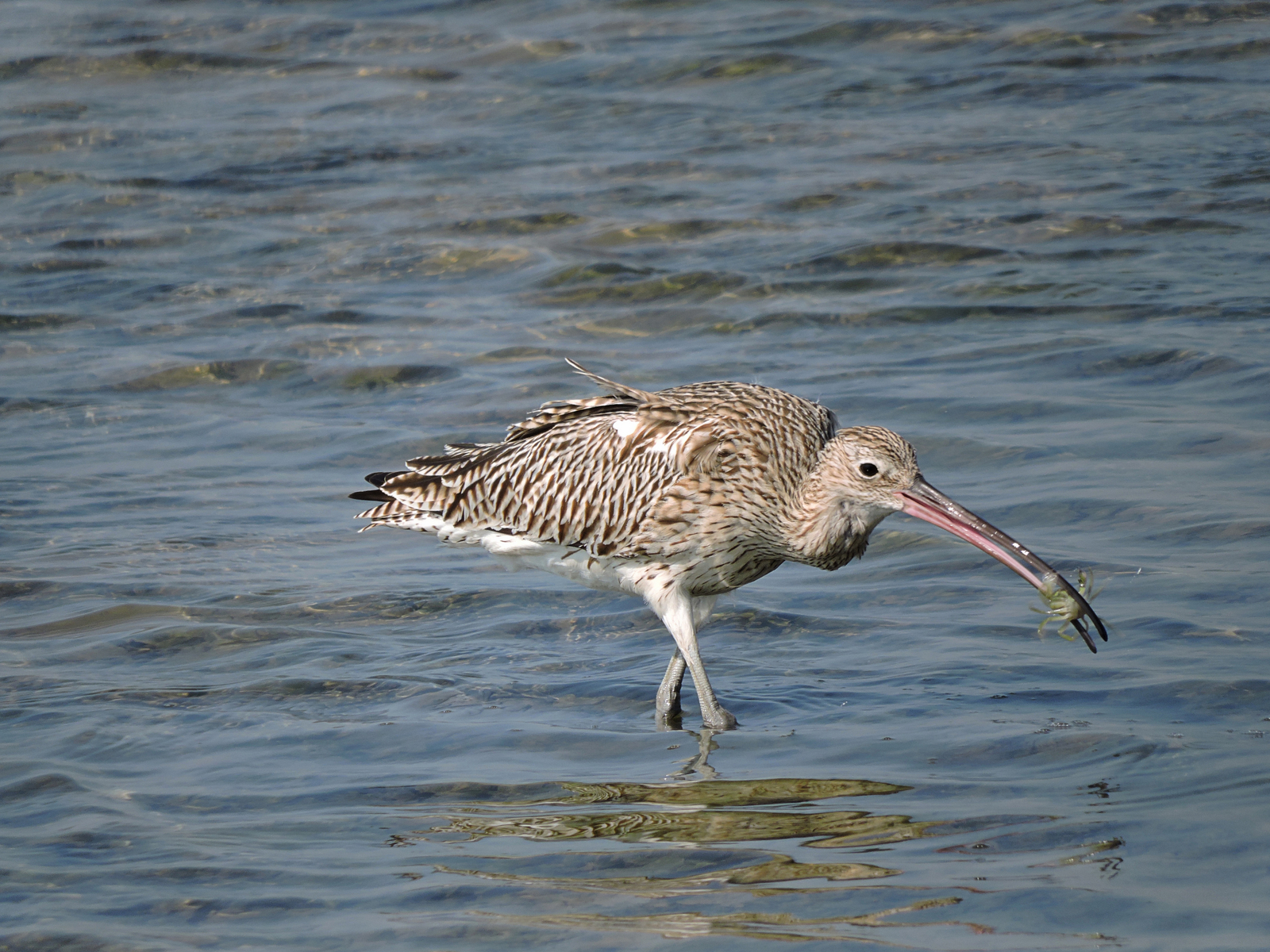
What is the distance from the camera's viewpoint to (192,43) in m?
21.4

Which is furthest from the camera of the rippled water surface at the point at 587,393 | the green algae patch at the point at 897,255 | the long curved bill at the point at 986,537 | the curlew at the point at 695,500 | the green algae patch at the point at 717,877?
the green algae patch at the point at 897,255

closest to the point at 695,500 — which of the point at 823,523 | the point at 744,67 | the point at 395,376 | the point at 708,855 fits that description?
the point at 823,523

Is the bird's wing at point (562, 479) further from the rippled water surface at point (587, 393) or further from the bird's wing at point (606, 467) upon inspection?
the rippled water surface at point (587, 393)

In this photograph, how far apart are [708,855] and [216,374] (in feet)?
25.7

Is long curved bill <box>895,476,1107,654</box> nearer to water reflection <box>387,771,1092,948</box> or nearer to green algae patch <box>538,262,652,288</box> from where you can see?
water reflection <box>387,771,1092,948</box>

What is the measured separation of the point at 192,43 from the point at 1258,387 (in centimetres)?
1523

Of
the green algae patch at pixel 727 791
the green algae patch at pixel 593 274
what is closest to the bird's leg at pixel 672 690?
the green algae patch at pixel 727 791

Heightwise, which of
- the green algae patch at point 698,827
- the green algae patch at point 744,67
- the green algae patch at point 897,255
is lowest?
the green algae patch at point 698,827

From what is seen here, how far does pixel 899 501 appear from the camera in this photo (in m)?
6.72

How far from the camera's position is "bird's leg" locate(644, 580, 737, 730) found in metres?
6.94

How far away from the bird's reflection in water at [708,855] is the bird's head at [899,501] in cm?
101

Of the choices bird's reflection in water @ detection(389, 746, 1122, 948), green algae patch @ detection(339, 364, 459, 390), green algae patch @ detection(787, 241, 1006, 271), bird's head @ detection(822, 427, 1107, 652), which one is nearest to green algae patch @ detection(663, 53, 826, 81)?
green algae patch @ detection(787, 241, 1006, 271)

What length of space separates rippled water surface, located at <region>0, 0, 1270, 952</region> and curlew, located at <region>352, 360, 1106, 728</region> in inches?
20.1

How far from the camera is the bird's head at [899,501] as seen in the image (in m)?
6.48
